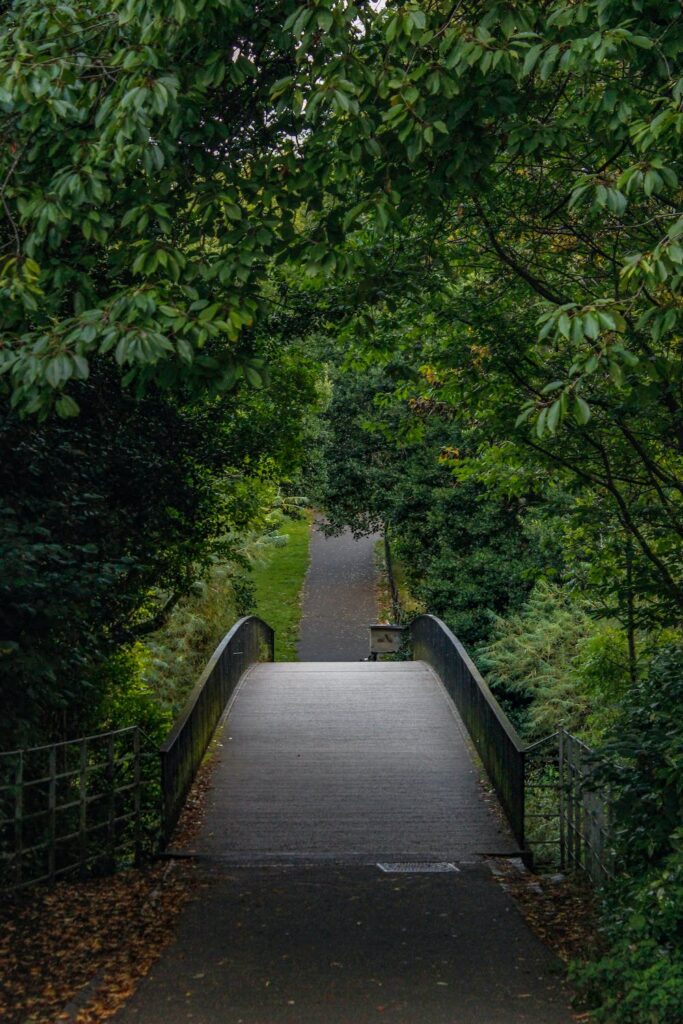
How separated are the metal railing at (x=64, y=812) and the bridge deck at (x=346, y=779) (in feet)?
3.29

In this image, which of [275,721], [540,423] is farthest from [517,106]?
[275,721]

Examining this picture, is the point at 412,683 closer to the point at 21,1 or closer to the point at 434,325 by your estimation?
the point at 434,325

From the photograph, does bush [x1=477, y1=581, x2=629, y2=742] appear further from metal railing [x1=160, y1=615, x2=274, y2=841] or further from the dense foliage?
the dense foliage

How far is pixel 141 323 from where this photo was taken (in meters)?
5.53

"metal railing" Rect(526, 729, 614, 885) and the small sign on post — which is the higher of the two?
the small sign on post

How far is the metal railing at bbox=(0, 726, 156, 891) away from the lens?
8207mm

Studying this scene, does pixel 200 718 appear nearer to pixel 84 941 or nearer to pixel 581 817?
pixel 581 817

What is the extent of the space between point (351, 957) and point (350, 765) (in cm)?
619

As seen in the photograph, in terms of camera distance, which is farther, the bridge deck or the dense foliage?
the bridge deck

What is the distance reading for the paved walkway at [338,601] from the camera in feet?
107

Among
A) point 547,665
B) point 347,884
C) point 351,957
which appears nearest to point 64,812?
point 347,884

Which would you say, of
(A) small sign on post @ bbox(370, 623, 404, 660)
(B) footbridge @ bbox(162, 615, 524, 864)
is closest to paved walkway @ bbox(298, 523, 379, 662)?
(A) small sign on post @ bbox(370, 623, 404, 660)

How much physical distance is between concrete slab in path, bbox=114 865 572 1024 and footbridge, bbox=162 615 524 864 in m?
1.14

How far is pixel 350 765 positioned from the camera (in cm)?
1368
